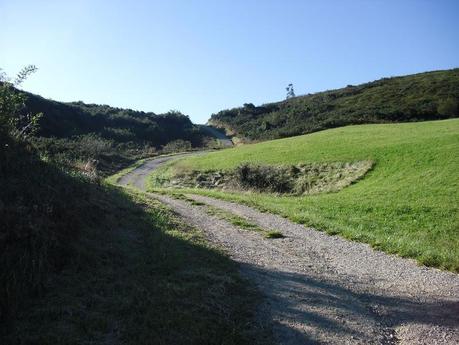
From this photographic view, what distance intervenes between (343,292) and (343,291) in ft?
0.24

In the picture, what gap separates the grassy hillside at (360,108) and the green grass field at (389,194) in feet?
56.3

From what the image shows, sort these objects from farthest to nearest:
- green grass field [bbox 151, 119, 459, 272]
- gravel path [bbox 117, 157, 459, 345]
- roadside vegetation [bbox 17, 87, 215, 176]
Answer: roadside vegetation [bbox 17, 87, 215, 176]
green grass field [bbox 151, 119, 459, 272]
gravel path [bbox 117, 157, 459, 345]

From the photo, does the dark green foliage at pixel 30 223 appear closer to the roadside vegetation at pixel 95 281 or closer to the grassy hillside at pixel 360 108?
the roadside vegetation at pixel 95 281

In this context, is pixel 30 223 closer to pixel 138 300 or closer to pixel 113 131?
pixel 138 300

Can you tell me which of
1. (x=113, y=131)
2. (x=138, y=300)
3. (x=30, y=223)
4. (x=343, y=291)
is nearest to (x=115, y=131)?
(x=113, y=131)

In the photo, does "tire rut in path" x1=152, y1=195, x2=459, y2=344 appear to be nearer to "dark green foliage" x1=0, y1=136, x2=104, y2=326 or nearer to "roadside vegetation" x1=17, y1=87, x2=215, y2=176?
"dark green foliage" x1=0, y1=136, x2=104, y2=326

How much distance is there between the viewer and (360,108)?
6800cm

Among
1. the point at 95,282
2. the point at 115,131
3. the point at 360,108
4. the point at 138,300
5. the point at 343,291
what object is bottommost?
the point at 343,291

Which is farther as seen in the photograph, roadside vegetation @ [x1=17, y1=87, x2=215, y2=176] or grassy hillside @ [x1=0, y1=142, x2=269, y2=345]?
roadside vegetation @ [x1=17, y1=87, x2=215, y2=176]

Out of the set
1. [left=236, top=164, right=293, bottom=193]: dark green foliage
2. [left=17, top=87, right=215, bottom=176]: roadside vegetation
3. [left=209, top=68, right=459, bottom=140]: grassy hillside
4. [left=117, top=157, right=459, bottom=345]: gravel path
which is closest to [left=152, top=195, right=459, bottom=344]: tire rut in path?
[left=117, top=157, right=459, bottom=345]: gravel path

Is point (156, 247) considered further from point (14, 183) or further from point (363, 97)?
point (363, 97)

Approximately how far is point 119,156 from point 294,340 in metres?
49.7

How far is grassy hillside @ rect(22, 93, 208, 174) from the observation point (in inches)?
2037

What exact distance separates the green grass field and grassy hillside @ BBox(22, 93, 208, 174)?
1237cm
